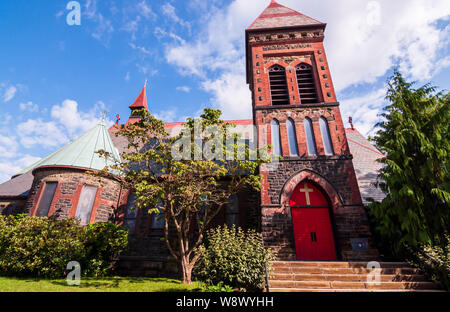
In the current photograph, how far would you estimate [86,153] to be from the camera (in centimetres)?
1359

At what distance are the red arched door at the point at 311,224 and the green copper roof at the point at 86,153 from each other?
399 inches

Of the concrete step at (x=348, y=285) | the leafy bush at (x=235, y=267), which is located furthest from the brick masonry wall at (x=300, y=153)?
the leafy bush at (x=235, y=267)

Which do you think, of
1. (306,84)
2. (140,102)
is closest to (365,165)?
(306,84)

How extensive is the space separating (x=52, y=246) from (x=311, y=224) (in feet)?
39.6

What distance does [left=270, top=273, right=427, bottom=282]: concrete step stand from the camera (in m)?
7.22

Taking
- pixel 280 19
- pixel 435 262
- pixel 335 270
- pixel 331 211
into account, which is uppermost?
pixel 280 19

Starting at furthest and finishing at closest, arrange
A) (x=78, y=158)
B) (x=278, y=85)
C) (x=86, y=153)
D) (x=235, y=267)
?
(x=278, y=85) → (x=86, y=153) → (x=78, y=158) → (x=235, y=267)

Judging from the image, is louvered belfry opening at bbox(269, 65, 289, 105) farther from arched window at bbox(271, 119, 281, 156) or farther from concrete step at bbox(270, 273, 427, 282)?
concrete step at bbox(270, 273, 427, 282)

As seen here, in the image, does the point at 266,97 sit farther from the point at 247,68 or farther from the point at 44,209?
the point at 44,209

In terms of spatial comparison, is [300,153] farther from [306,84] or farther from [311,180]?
[306,84]

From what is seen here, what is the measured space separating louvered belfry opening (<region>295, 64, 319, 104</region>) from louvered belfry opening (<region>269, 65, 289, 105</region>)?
0.92 m

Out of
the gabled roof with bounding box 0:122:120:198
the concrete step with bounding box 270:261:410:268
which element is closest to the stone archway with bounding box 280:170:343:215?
the concrete step with bounding box 270:261:410:268

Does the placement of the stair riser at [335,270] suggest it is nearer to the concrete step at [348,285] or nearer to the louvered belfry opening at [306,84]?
the concrete step at [348,285]
